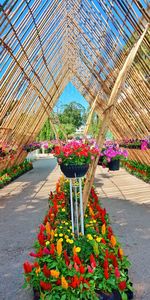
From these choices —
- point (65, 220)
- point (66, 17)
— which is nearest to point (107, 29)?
point (66, 17)

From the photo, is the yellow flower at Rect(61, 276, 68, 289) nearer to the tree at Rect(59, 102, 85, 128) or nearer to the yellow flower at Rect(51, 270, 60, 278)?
the yellow flower at Rect(51, 270, 60, 278)

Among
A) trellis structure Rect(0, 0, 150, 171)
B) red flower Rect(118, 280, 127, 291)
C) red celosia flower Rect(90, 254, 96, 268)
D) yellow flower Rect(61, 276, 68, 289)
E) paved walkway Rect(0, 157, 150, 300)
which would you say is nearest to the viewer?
yellow flower Rect(61, 276, 68, 289)

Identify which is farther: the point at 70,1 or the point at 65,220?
the point at 70,1

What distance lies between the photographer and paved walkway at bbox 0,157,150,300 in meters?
3.32

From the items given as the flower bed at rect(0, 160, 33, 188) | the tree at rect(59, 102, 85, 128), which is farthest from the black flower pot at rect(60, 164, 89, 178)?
the tree at rect(59, 102, 85, 128)

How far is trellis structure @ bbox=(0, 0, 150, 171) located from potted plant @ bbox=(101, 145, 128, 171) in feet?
4.25

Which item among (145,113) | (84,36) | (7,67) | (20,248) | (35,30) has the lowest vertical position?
(20,248)

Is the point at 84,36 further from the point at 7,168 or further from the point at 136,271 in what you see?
the point at 136,271

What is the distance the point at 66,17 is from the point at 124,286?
8316 mm

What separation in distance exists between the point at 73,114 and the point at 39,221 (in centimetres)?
2513

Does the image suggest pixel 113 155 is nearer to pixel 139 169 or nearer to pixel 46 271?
pixel 46 271

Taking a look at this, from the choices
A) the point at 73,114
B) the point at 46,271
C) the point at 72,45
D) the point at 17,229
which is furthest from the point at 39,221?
the point at 73,114

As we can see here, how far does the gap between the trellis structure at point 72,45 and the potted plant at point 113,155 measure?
1296mm

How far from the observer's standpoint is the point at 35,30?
23.6 ft
